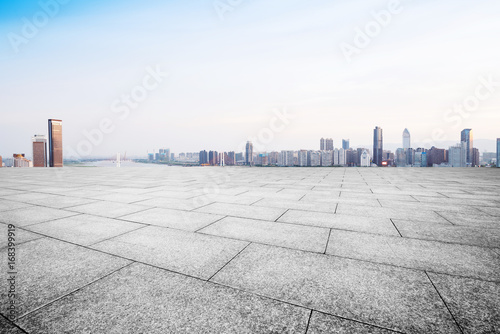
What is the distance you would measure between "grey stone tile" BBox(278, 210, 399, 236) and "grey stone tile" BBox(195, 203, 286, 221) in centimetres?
29

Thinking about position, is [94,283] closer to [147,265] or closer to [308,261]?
[147,265]

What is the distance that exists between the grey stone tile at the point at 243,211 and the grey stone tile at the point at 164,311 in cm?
288

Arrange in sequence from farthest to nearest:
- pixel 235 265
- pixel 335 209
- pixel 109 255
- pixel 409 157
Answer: pixel 409 157
pixel 335 209
pixel 109 255
pixel 235 265

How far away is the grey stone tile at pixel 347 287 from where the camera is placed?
196 centimetres

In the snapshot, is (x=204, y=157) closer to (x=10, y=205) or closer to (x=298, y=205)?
(x=10, y=205)

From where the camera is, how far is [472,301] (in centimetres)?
216

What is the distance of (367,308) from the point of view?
2.08m

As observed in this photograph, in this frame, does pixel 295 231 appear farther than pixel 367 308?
Yes

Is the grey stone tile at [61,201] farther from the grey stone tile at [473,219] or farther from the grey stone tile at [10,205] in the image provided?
the grey stone tile at [473,219]

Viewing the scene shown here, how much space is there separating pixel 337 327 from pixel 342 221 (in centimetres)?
327

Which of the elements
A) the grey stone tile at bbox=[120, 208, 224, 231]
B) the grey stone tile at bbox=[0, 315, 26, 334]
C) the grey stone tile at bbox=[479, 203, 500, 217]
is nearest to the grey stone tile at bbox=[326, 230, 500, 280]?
the grey stone tile at bbox=[120, 208, 224, 231]

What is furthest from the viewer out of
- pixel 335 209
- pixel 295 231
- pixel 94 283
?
pixel 335 209

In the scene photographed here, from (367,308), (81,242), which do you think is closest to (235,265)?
(367,308)

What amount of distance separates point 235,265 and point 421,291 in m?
1.98
